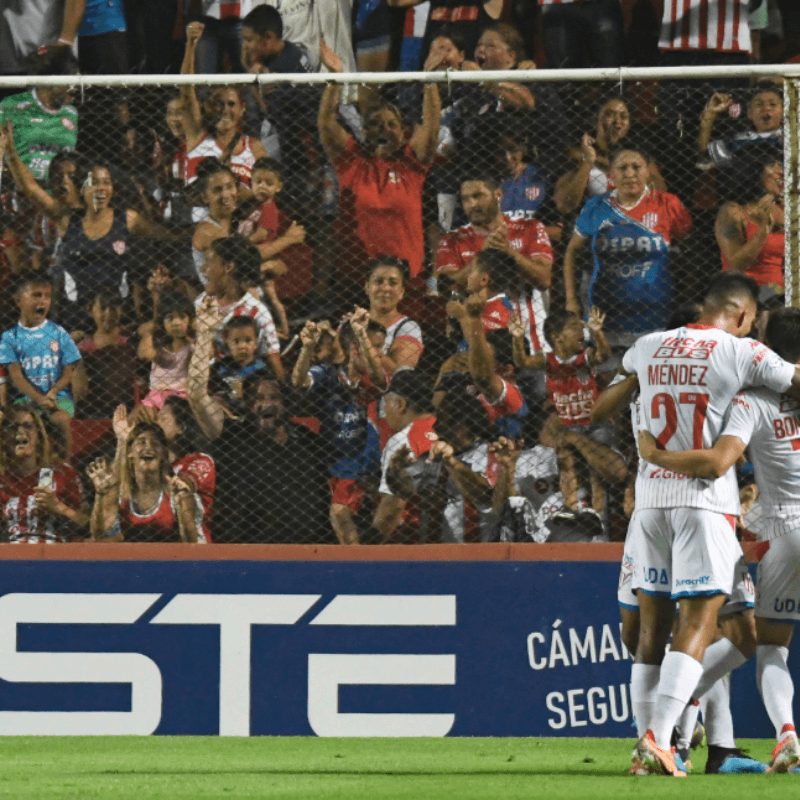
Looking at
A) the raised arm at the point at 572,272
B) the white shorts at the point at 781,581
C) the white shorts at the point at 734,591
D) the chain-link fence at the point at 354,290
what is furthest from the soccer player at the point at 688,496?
the raised arm at the point at 572,272

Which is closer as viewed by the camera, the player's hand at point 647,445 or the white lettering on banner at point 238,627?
the player's hand at point 647,445

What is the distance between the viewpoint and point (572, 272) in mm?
7012

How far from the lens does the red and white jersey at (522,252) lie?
274 inches

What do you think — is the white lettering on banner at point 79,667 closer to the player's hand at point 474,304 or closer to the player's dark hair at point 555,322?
the player's hand at point 474,304

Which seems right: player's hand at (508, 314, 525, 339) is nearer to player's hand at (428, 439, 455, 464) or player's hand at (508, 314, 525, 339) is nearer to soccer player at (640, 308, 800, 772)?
player's hand at (428, 439, 455, 464)

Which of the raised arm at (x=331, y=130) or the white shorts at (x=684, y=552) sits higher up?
the raised arm at (x=331, y=130)

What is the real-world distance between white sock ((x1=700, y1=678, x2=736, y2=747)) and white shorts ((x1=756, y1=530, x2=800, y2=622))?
319 millimetres

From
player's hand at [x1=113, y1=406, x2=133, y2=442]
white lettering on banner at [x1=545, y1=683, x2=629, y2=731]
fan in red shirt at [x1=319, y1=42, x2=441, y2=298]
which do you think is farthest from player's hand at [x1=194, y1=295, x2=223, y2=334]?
white lettering on banner at [x1=545, y1=683, x2=629, y2=731]

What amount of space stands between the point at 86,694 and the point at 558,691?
2181 millimetres

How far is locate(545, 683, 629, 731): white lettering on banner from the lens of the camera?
20.0 feet

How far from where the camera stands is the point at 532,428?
22.2 feet

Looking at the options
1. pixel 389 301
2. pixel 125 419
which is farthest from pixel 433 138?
pixel 125 419

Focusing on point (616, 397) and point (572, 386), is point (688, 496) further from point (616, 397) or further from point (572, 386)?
point (572, 386)

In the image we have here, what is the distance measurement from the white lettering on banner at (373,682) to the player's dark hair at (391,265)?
2100mm
